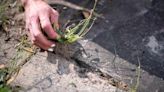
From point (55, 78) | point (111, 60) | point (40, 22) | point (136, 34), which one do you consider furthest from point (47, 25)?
point (136, 34)

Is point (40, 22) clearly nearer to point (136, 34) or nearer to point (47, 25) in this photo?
point (47, 25)

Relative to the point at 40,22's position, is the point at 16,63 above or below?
below

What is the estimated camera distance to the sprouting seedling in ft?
5.89

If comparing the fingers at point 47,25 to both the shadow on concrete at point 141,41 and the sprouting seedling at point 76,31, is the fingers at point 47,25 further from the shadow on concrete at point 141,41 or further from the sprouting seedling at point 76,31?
the shadow on concrete at point 141,41

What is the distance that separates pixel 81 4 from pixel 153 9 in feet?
1.40

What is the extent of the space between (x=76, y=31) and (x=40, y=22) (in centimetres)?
27

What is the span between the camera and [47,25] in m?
1.66

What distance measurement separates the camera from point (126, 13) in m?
2.04

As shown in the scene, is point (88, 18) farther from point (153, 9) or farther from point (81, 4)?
point (153, 9)

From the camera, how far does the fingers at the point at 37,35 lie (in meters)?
1.66

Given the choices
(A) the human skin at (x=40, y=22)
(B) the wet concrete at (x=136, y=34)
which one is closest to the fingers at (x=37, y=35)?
(A) the human skin at (x=40, y=22)

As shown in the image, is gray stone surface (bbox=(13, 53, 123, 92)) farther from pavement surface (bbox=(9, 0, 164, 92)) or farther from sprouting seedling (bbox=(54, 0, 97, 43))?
sprouting seedling (bbox=(54, 0, 97, 43))

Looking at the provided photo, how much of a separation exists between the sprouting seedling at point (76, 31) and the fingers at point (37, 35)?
0.08m

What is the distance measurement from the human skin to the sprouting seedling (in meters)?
0.06
